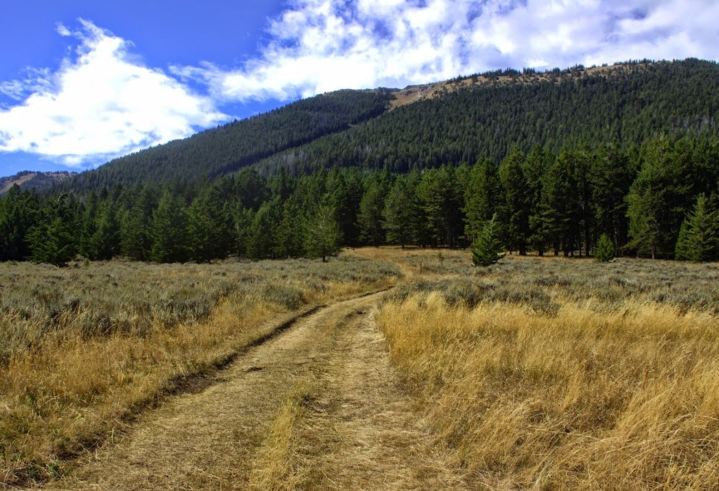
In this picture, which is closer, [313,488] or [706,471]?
[706,471]

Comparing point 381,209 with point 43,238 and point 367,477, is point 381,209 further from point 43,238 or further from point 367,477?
point 367,477

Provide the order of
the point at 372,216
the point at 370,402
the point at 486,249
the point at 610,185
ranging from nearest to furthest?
the point at 370,402
the point at 486,249
the point at 610,185
the point at 372,216

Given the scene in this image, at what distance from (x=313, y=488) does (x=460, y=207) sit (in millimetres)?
70951

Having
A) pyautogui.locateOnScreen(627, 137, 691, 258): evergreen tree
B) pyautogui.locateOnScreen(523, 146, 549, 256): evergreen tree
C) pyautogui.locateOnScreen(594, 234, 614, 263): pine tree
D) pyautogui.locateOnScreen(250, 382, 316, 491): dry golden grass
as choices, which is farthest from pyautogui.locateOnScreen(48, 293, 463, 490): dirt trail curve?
pyautogui.locateOnScreen(627, 137, 691, 258): evergreen tree

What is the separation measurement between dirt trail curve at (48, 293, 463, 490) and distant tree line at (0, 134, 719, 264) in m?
35.0

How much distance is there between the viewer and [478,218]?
6081cm

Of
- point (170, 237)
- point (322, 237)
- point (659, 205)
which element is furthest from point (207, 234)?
point (659, 205)

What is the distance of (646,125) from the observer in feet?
545

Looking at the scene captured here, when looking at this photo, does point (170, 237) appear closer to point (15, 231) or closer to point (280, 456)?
point (15, 231)

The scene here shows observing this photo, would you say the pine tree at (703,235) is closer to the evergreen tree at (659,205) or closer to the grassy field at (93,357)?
the evergreen tree at (659,205)

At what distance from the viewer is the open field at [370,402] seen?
3.92 meters

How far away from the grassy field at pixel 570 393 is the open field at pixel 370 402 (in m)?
0.02

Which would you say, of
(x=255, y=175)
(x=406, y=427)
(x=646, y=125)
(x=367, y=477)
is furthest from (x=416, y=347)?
(x=646, y=125)

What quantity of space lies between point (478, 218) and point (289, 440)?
195 feet
